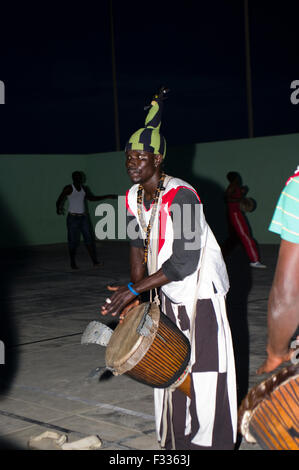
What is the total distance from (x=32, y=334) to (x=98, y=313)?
1129 mm

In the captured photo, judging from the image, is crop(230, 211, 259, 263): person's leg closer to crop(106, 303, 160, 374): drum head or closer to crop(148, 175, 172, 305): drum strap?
crop(148, 175, 172, 305): drum strap

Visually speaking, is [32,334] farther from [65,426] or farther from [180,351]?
[180,351]

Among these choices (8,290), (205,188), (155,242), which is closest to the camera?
(155,242)

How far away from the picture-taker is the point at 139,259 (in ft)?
11.4

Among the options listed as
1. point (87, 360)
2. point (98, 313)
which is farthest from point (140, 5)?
point (87, 360)

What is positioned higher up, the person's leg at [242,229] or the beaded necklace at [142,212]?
the beaded necklace at [142,212]

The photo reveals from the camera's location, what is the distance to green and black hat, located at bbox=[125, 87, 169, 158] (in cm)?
325

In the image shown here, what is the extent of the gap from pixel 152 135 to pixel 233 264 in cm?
900

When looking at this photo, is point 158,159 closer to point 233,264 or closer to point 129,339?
point 129,339

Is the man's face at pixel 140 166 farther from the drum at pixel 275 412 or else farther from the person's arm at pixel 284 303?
the drum at pixel 275 412

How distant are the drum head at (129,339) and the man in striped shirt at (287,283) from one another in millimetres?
1026

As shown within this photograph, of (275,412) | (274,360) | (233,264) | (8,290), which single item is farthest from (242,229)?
(275,412)

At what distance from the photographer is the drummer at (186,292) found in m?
3.06

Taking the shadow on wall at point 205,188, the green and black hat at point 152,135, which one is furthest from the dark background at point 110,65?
the green and black hat at point 152,135
